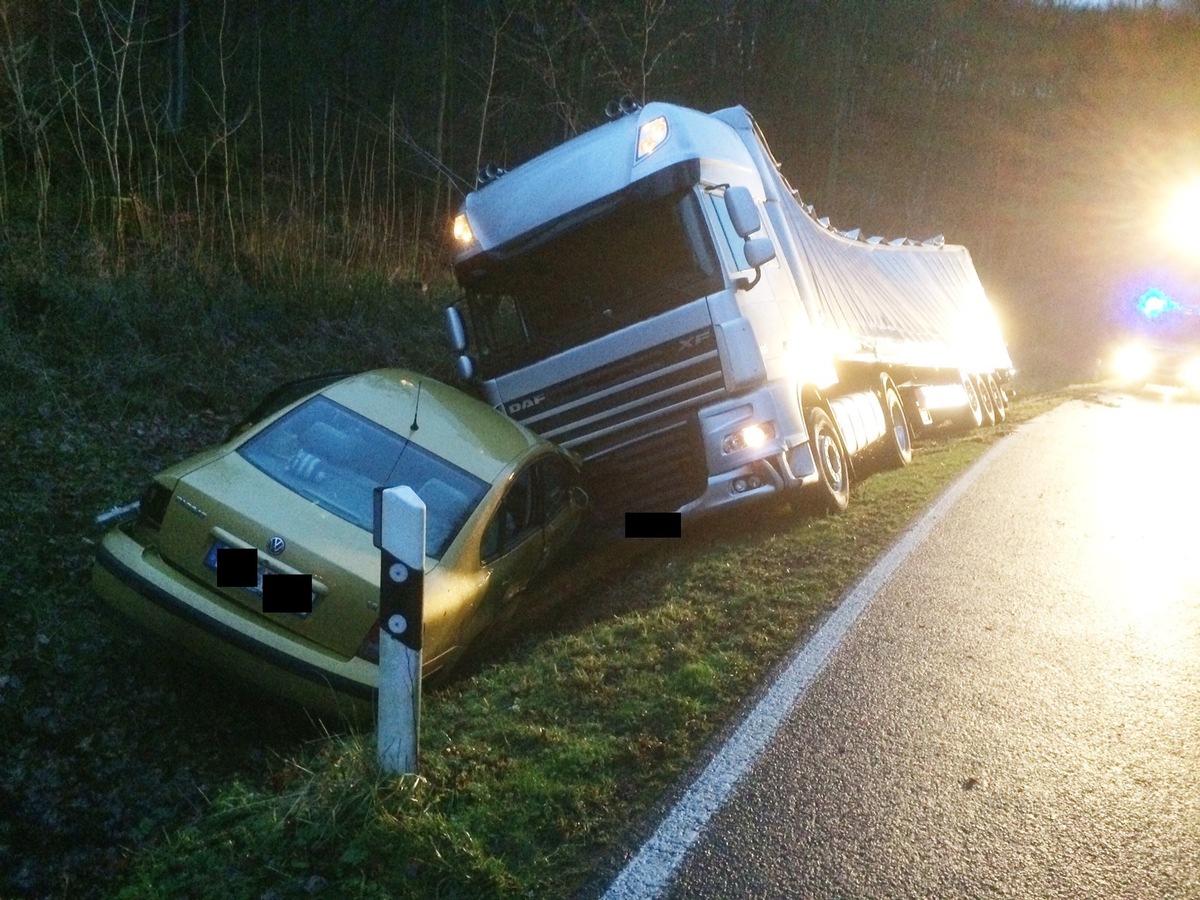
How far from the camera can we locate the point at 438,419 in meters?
6.85

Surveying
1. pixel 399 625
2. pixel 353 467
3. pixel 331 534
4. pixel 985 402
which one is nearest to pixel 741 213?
pixel 353 467

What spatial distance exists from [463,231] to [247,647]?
15.5ft

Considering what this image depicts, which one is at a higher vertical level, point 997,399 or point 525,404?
point 525,404

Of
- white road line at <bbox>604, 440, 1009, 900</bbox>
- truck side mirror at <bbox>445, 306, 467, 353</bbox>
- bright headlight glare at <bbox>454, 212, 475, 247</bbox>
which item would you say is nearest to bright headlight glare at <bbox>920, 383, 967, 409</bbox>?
truck side mirror at <bbox>445, 306, 467, 353</bbox>

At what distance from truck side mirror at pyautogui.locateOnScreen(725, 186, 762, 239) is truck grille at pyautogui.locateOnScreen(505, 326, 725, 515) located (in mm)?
754

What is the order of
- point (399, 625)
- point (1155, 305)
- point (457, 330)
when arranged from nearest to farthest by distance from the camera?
1. point (399, 625)
2. point (457, 330)
3. point (1155, 305)

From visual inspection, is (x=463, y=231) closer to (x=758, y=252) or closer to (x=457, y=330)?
(x=457, y=330)

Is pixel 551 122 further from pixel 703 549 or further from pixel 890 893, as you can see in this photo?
pixel 890 893

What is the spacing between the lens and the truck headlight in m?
8.60

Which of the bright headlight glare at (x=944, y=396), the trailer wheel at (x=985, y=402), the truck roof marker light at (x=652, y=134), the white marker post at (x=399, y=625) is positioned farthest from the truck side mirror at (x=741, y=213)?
the trailer wheel at (x=985, y=402)

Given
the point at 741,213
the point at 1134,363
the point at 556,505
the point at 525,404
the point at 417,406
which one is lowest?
the point at 1134,363

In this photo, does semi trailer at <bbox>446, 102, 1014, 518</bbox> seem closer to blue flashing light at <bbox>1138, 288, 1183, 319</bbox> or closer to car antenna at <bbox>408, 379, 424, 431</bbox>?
car antenna at <bbox>408, 379, 424, 431</bbox>

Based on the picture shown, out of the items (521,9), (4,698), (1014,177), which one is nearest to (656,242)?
(4,698)

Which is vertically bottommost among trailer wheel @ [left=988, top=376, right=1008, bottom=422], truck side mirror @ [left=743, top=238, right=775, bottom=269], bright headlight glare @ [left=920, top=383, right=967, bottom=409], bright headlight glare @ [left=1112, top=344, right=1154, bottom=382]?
bright headlight glare @ [left=1112, top=344, right=1154, bottom=382]
